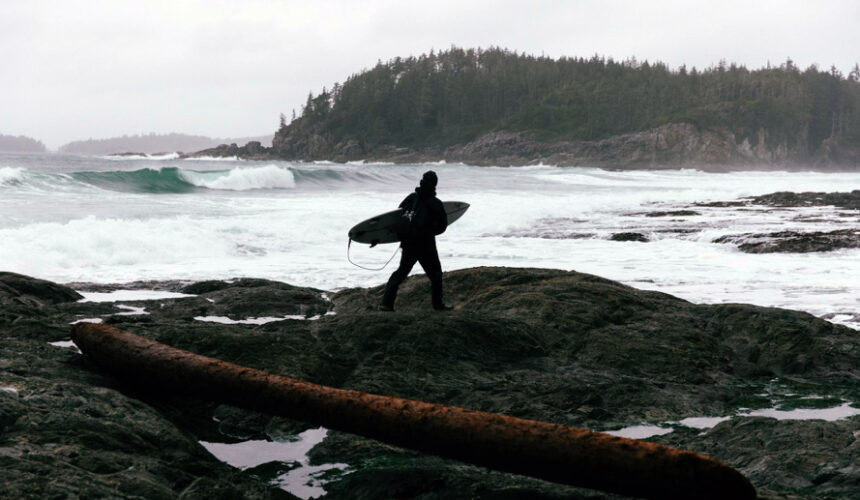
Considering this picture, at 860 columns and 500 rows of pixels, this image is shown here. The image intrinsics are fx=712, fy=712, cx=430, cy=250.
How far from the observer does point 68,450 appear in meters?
3.33

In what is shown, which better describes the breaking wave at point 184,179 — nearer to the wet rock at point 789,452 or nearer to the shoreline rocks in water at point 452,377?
the shoreline rocks in water at point 452,377

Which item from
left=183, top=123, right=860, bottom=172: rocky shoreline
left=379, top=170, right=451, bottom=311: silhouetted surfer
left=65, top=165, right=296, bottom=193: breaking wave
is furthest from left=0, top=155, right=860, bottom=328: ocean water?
left=183, top=123, right=860, bottom=172: rocky shoreline

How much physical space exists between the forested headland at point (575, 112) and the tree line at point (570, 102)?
26 centimetres

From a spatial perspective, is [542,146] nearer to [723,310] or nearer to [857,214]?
[857,214]

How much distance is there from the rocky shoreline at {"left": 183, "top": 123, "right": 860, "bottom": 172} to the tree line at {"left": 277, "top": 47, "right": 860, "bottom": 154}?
3.06m

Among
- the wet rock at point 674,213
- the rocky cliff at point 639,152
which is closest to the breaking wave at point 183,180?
the wet rock at point 674,213

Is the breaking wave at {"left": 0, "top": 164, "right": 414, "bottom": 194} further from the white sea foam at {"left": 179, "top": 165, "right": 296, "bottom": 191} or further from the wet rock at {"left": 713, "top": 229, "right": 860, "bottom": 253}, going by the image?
the wet rock at {"left": 713, "top": 229, "right": 860, "bottom": 253}

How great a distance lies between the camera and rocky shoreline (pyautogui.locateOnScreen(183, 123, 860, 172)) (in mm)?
115438

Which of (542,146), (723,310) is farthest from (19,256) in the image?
(542,146)

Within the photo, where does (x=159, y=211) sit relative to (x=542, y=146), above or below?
below

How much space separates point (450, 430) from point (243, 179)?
130 ft

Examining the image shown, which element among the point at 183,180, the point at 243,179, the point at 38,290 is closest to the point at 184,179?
the point at 183,180

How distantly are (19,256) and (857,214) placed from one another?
76.8 ft

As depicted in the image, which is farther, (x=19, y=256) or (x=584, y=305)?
(x=19, y=256)
